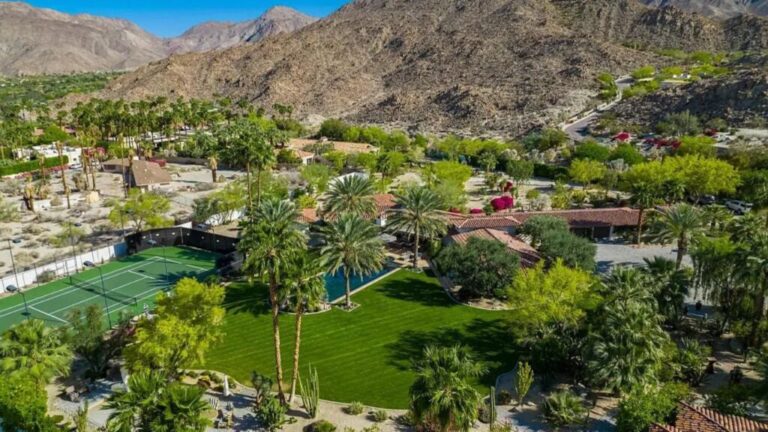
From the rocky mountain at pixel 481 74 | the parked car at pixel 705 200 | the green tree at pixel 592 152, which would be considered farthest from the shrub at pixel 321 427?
the rocky mountain at pixel 481 74

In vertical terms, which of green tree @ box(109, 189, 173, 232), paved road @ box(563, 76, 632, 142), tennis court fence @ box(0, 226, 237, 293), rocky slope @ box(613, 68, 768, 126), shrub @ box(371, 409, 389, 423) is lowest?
shrub @ box(371, 409, 389, 423)

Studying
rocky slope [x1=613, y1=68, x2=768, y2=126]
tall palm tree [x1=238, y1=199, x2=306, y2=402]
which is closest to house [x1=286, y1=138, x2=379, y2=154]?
rocky slope [x1=613, y1=68, x2=768, y2=126]

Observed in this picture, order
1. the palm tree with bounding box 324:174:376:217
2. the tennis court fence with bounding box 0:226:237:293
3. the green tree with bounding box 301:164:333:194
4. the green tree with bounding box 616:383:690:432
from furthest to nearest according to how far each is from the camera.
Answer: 1. the green tree with bounding box 301:164:333:194
2. the palm tree with bounding box 324:174:376:217
3. the tennis court fence with bounding box 0:226:237:293
4. the green tree with bounding box 616:383:690:432

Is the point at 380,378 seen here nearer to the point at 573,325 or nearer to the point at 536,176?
the point at 573,325

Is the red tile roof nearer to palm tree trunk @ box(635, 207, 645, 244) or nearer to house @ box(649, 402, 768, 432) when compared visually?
palm tree trunk @ box(635, 207, 645, 244)

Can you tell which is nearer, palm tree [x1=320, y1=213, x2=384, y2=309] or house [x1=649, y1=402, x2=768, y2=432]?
house [x1=649, y1=402, x2=768, y2=432]

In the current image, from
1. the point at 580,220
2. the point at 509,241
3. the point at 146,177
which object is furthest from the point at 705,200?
the point at 146,177

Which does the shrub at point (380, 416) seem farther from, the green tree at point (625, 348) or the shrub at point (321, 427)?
the green tree at point (625, 348)
